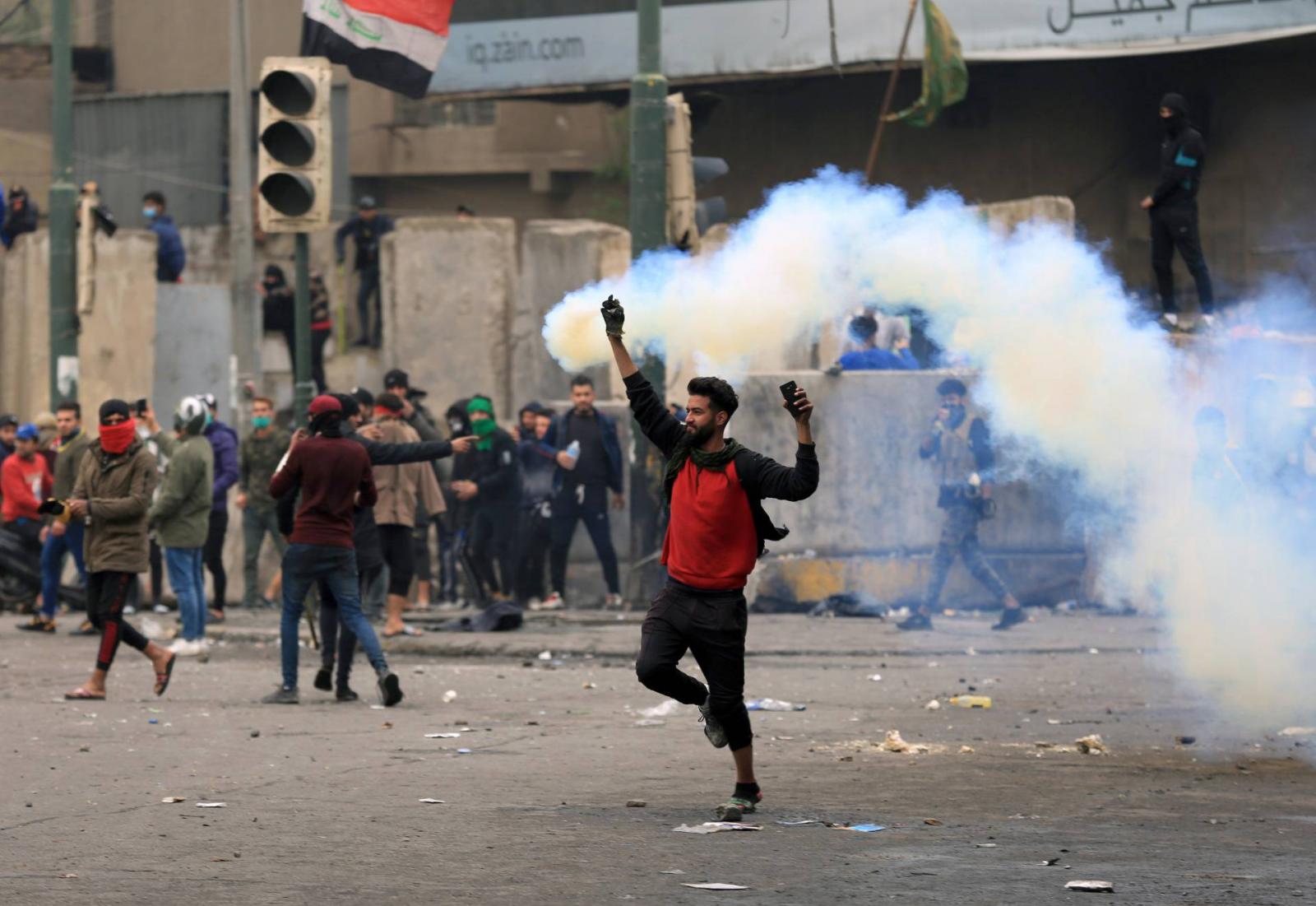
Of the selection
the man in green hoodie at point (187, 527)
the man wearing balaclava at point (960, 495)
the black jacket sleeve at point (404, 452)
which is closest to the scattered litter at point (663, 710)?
the black jacket sleeve at point (404, 452)

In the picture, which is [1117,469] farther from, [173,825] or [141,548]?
[173,825]

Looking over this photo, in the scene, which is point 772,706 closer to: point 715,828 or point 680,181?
point 715,828

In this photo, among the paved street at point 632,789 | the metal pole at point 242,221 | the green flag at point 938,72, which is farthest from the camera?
the metal pole at point 242,221

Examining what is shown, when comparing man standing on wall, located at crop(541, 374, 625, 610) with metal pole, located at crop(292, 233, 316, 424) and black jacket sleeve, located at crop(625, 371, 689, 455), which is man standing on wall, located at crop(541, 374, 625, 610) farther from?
black jacket sleeve, located at crop(625, 371, 689, 455)

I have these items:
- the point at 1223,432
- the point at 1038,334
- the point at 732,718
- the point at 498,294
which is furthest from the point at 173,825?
the point at 498,294

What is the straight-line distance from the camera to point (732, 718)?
311 inches

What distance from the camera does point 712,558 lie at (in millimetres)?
8023

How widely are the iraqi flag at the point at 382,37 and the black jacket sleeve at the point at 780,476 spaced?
935 cm

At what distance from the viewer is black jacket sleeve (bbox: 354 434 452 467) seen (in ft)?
39.1

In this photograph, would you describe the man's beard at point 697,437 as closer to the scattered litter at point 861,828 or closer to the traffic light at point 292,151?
the scattered litter at point 861,828

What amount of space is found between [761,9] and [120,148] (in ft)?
45.9

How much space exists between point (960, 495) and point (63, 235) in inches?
321

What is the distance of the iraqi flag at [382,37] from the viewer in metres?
16.3

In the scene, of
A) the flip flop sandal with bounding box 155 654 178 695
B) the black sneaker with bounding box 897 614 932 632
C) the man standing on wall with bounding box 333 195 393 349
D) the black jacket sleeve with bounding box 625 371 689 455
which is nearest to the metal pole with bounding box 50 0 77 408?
the man standing on wall with bounding box 333 195 393 349
